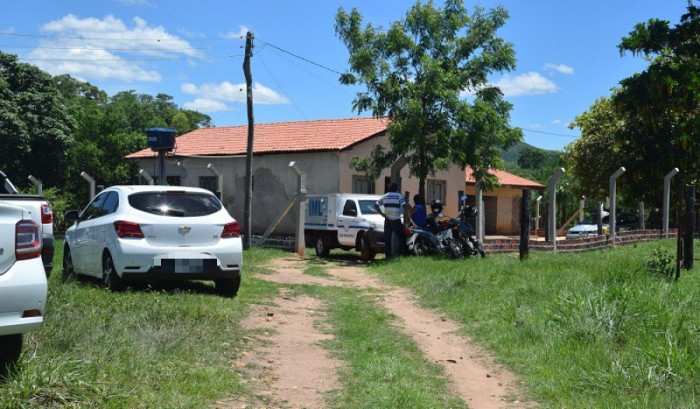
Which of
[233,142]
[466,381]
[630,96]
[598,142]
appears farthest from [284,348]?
[598,142]

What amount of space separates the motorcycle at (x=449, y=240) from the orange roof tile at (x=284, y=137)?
8975 millimetres

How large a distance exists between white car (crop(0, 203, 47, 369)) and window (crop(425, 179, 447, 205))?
26123 mm

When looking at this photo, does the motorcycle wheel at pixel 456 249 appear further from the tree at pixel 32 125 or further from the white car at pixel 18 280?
the tree at pixel 32 125

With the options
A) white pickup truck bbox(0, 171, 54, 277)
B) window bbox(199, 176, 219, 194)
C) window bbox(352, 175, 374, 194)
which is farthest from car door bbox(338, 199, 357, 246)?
window bbox(199, 176, 219, 194)

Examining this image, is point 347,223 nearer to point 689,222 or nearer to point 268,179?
point 689,222

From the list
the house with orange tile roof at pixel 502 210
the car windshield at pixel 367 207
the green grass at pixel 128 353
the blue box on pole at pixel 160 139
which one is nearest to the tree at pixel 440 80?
the car windshield at pixel 367 207

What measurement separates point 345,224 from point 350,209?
1.39 feet

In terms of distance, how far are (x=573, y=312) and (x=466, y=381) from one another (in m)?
1.94

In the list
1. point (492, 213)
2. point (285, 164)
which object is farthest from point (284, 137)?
point (492, 213)

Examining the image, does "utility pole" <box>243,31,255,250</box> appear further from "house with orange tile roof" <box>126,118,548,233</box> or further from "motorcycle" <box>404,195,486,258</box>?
"motorcycle" <box>404,195,486,258</box>

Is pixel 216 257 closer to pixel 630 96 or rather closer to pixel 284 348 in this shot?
pixel 284 348

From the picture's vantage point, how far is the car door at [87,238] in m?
10.4

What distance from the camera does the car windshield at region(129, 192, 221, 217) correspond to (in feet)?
32.0

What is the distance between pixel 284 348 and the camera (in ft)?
25.2
